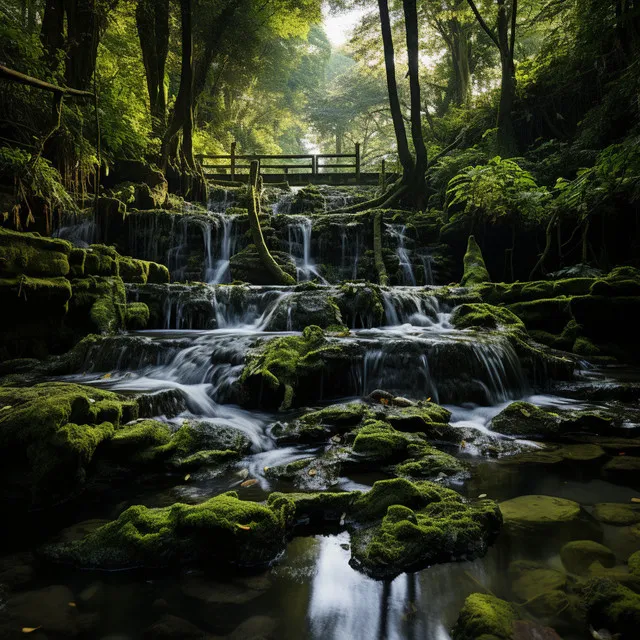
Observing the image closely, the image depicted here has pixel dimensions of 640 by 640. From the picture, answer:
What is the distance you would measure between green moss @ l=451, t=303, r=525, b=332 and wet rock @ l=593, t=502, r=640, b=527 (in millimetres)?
4861

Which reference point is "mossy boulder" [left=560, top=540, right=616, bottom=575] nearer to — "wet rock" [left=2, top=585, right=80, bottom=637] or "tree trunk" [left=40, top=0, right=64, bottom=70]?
"wet rock" [left=2, top=585, right=80, bottom=637]

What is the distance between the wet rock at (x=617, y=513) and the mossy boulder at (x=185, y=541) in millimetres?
2037

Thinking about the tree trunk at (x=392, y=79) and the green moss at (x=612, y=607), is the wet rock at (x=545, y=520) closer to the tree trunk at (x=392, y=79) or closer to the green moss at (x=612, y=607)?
the green moss at (x=612, y=607)

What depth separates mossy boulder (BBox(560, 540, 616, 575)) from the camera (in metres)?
2.21

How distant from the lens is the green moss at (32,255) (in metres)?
6.03

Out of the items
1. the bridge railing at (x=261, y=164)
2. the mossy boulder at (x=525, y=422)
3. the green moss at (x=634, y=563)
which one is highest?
the bridge railing at (x=261, y=164)

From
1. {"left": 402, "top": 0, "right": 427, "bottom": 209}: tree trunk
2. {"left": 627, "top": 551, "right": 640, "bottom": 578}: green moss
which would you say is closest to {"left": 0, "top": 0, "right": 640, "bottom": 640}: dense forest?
{"left": 627, "top": 551, "right": 640, "bottom": 578}: green moss

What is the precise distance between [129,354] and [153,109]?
13795 mm

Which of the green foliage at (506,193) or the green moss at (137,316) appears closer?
the green moss at (137,316)

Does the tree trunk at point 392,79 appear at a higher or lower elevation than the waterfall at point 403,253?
higher

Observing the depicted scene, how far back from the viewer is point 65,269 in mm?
6906

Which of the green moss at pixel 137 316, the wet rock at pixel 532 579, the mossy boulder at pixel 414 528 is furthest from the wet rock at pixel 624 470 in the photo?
the green moss at pixel 137 316

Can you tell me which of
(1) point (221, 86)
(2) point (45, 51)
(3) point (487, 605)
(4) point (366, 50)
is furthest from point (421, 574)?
(1) point (221, 86)

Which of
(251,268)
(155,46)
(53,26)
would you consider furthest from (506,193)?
(155,46)
